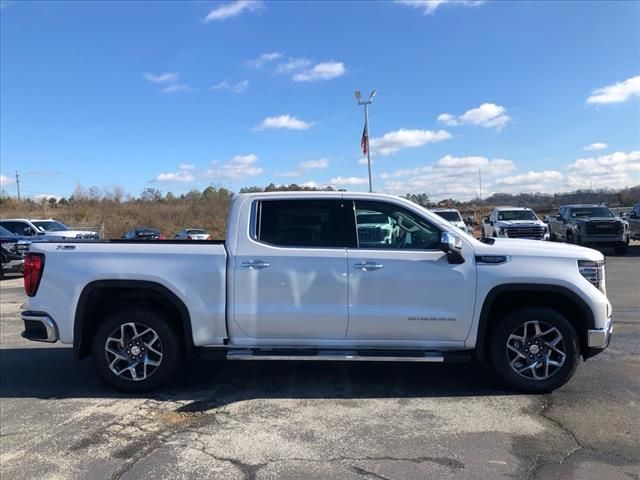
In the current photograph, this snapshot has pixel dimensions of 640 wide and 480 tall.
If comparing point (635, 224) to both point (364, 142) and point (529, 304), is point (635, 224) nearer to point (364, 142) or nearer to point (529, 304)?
point (364, 142)

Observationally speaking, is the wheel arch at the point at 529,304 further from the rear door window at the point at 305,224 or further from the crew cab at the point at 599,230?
the crew cab at the point at 599,230

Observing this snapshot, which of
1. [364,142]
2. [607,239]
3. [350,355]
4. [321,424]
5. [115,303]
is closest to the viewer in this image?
[321,424]

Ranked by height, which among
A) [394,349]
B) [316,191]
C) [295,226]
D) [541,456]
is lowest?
[541,456]

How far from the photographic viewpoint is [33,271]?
5281 millimetres

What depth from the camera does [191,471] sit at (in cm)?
371

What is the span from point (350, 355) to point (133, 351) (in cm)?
210

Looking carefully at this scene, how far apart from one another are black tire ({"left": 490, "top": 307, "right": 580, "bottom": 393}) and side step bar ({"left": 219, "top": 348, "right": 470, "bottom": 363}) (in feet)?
1.05

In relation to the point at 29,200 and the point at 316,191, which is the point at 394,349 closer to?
the point at 316,191

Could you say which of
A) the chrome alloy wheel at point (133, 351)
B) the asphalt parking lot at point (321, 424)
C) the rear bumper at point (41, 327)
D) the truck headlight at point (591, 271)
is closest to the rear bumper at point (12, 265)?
the asphalt parking lot at point (321, 424)

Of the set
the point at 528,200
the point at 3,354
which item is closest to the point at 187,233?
the point at 3,354

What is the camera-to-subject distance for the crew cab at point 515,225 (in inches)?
882

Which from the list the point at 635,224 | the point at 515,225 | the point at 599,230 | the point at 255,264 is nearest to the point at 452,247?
the point at 255,264

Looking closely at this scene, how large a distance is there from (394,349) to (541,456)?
1.61 m

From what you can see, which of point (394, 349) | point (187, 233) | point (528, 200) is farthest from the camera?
point (528, 200)
